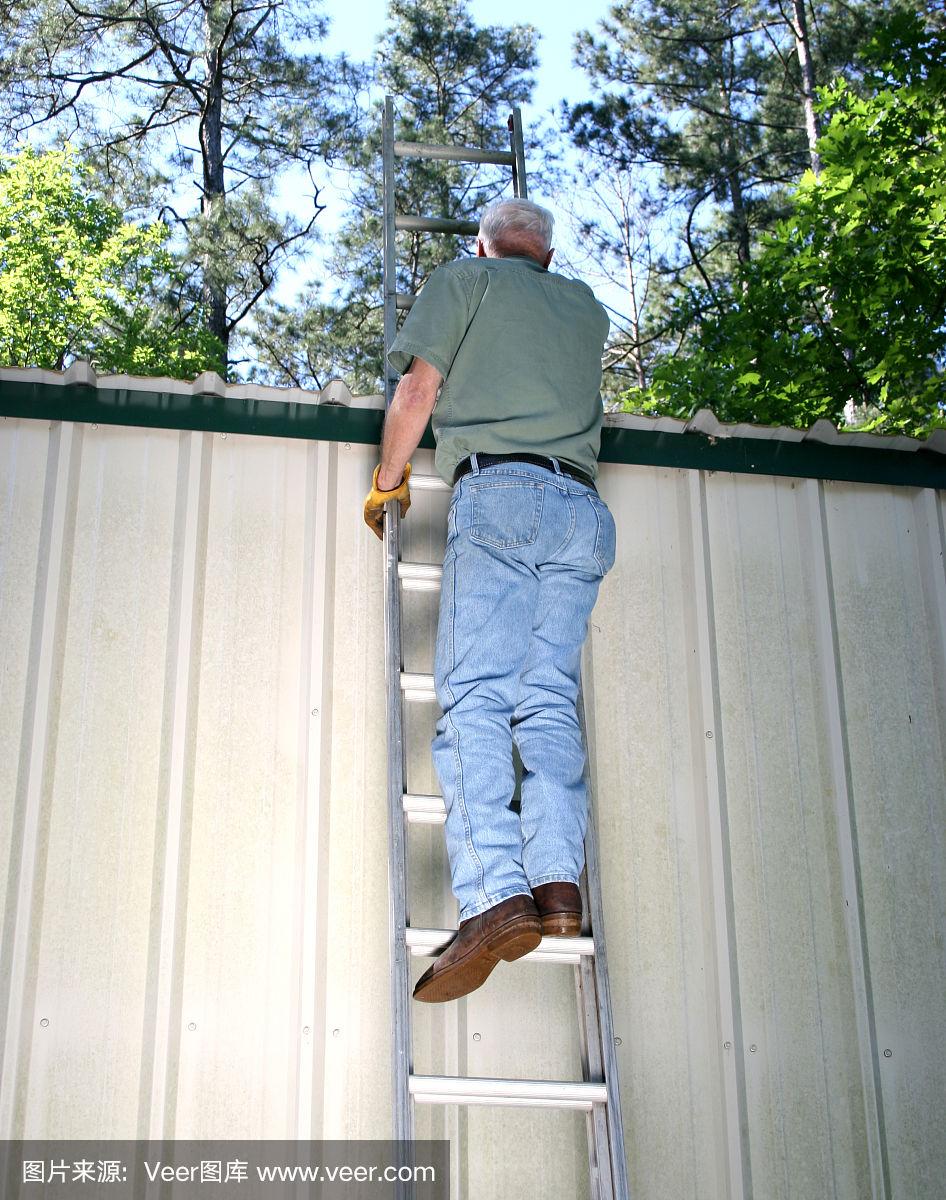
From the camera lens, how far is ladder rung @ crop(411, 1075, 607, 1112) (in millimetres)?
2887

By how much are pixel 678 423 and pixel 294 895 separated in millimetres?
1921

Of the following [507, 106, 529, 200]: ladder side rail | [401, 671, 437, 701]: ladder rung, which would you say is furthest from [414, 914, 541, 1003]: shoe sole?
[507, 106, 529, 200]: ladder side rail

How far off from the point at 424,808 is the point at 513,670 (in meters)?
0.46

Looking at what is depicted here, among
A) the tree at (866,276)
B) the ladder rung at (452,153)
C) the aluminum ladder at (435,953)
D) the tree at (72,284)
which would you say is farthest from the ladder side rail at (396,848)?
the tree at (72,284)

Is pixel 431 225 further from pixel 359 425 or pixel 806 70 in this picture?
pixel 806 70

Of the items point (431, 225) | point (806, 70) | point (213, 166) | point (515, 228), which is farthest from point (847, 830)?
point (213, 166)

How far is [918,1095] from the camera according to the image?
11.7 ft

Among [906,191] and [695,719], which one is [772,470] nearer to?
[695,719]

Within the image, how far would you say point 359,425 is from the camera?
3.92 metres

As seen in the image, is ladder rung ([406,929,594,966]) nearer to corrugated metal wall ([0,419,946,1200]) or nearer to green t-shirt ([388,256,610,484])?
corrugated metal wall ([0,419,946,1200])

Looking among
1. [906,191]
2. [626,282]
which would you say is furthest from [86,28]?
[906,191]

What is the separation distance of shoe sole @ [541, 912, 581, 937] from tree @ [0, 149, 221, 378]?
12903mm

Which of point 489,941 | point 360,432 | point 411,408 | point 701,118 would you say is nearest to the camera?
point 489,941

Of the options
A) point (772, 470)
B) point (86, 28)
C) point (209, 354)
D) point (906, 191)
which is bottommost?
point (772, 470)
